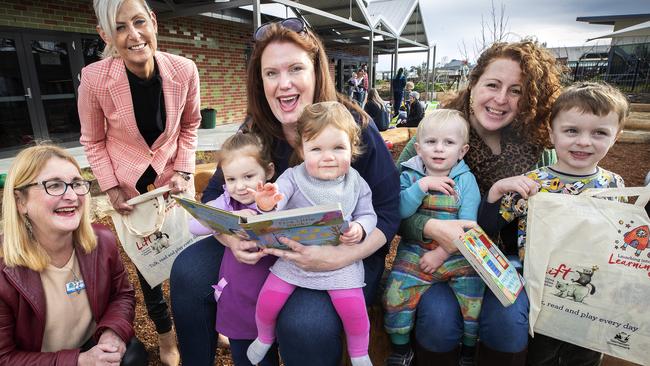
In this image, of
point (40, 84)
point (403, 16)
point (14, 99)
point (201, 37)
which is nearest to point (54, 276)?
point (14, 99)

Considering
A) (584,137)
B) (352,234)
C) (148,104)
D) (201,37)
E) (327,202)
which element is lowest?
(352,234)

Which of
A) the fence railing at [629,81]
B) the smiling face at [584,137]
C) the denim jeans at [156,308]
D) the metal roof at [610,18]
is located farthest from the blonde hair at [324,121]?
the metal roof at [610,18]

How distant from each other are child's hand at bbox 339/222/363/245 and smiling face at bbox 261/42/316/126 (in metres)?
0.64

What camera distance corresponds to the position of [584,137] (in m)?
1.66

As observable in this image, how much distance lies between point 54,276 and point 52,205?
32 cm

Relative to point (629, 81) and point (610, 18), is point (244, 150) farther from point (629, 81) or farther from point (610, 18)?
point (610, 18)

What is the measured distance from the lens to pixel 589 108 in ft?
5.43

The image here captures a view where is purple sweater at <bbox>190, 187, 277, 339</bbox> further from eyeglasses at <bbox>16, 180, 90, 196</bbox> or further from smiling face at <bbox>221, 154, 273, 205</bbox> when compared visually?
eyeglasses at <bbox>16, 180, 90, 196</bbox>

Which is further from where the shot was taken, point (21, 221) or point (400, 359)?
point (400, 359)

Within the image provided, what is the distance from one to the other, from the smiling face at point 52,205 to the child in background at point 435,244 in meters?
1.49

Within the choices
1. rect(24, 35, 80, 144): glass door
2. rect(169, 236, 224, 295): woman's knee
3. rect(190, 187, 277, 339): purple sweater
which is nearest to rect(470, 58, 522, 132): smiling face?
rect(190, 187, 277, 339): purple sweater

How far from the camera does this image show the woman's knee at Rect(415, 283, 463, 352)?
5.39 feet

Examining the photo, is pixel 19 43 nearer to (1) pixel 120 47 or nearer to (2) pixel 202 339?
(1) pixel 120 47

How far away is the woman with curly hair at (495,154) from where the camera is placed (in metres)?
1.61
